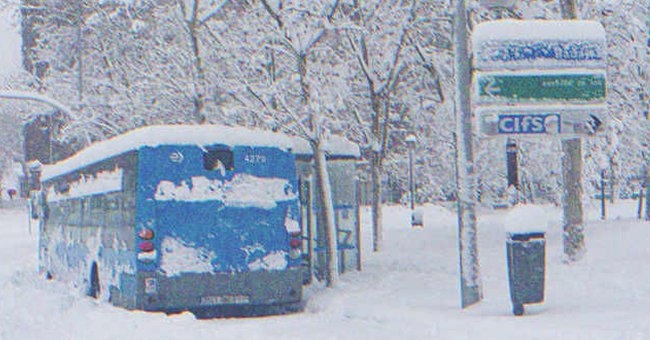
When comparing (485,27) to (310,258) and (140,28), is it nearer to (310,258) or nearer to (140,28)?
(310,258)

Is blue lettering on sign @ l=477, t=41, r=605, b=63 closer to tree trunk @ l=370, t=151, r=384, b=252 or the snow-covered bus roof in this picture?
the snow-covered bus roof

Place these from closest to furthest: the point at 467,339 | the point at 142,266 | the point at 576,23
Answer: the point at 467,339
the point at 576,23
the point at 142,266

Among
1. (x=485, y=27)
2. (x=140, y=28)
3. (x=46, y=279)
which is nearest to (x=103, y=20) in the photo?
(x=140, y=28)

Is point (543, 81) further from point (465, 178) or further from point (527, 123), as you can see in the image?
point (465, 178)

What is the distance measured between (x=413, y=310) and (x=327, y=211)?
4641 millimetres

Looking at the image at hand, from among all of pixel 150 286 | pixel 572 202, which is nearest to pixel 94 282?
pixel 150 286

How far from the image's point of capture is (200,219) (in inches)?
491

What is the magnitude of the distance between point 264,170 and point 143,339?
148 inches

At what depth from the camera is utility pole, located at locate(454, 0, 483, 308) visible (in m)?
11.8

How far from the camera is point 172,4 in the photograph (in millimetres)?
26844

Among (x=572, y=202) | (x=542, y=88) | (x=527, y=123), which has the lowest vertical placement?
(x=572, y=202)

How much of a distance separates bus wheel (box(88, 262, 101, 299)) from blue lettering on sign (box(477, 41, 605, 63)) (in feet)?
24.8

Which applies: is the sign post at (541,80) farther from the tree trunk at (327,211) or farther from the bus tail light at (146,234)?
the tree trunk at (327,211)

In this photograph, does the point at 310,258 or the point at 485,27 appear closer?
the point at 485,27
